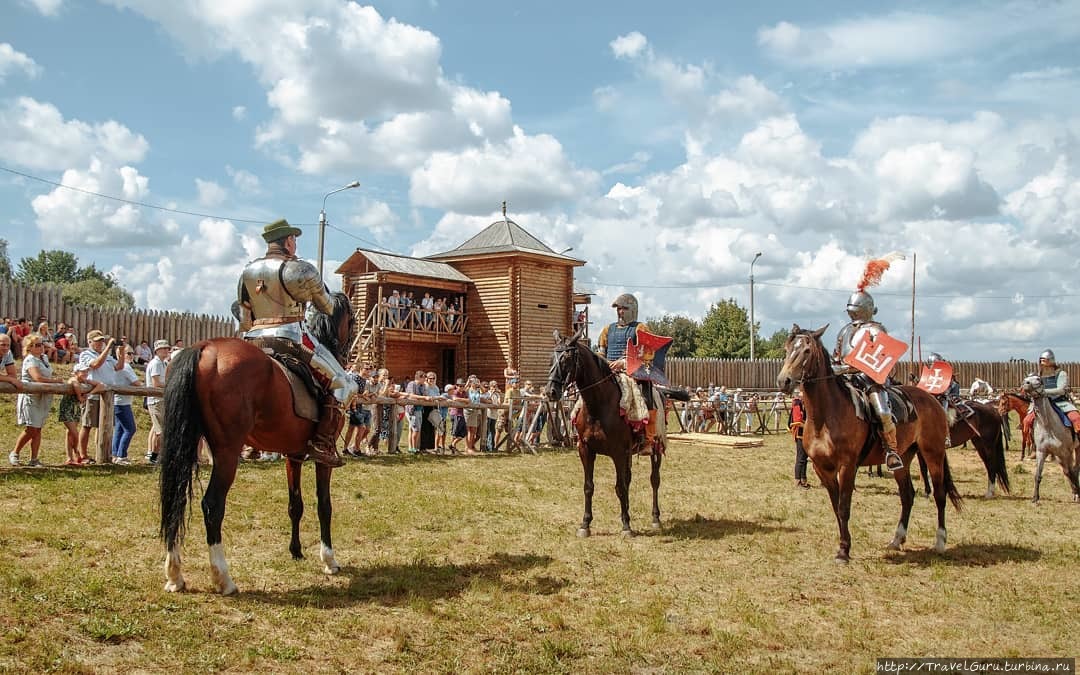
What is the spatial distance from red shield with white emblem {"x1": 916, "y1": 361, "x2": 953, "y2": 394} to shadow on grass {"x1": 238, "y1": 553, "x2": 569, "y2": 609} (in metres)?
7.86

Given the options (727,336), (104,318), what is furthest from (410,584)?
(727,336)

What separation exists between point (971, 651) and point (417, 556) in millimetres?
4943

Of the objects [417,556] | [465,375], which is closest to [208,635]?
[417,556]

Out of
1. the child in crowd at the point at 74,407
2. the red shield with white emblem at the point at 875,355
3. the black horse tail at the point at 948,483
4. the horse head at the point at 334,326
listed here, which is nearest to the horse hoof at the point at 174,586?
the horse head at the point at 334,326

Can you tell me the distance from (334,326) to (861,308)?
6041mm

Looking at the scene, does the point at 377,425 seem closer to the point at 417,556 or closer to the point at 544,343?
the point at 417,556

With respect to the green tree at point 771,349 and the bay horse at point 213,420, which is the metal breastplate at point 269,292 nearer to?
the bay horse at point 213,420

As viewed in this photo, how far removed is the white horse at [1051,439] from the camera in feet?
42.8

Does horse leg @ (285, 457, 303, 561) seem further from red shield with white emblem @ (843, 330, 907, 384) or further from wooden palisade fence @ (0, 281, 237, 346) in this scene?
wooden palisade fence @ (0, 281, 237, 346)

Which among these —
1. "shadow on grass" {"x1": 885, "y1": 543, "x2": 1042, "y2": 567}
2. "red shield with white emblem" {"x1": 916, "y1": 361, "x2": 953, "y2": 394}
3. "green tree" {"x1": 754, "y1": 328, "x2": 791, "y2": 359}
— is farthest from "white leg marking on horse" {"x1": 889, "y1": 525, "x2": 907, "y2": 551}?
"green tree" {"x1": 754, "y1": 328, "x2": 791, "y2": 359}

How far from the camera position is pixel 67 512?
8633 mm

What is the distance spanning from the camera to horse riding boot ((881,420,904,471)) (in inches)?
351

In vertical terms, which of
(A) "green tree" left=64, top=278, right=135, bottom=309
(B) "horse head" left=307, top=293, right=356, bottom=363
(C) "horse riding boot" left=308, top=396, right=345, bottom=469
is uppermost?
(A) "green tree" left=64, top=278, right=135, bottom=309

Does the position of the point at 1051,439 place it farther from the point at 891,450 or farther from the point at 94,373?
the point at 94,373
